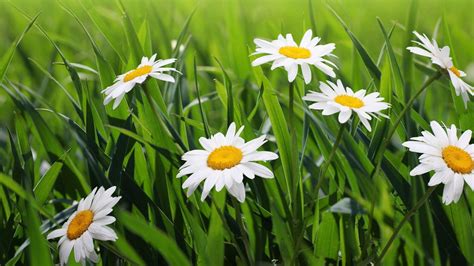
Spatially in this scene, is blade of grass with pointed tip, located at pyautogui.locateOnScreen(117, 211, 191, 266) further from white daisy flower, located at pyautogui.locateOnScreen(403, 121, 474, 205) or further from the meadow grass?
white daisy flower, located at pyautogui.locateOnScreen(403, 121, 474, 205)

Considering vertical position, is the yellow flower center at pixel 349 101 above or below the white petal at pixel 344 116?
above

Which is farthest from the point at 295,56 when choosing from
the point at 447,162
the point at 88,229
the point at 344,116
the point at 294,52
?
the point at 88,229

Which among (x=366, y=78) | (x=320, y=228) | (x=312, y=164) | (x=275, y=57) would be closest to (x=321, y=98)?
(x=275, y=57)

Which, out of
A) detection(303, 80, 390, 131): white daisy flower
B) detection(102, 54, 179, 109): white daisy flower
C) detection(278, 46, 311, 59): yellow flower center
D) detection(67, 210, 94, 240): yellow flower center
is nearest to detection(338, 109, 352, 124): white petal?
detection(303, 80, 390, 131): white daisy flower

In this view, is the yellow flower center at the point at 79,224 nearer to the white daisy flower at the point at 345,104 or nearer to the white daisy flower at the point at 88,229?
the white daisy flower at the point at 88,229

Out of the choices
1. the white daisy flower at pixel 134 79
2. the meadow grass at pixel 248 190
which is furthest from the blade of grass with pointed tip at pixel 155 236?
the white daisy flower at pixel 134 79

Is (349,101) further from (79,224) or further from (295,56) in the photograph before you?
(79,224)
